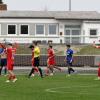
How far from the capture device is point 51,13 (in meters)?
80.6

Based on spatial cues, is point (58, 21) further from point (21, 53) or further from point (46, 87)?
point (46, 87)

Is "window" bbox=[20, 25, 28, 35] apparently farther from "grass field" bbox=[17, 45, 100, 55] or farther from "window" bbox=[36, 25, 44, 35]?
"grass field" bbox=[17, 45, 100, 55]

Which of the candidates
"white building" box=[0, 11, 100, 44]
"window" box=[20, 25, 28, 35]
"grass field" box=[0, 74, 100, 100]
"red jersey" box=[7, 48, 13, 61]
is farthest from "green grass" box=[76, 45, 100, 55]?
"window" box=[20, 25, 28, 35]

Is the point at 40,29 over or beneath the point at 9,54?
over

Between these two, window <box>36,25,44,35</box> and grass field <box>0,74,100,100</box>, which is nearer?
grass field <box>0,74,100,100</box>

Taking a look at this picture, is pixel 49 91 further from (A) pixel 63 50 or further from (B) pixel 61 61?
(A) pixel 63 50

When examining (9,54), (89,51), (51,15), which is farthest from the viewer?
(51,15)

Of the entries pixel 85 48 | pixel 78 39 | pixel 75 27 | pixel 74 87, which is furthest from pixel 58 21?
pixel 74 87

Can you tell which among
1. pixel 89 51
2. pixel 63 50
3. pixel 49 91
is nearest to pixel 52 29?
pixel 63 50

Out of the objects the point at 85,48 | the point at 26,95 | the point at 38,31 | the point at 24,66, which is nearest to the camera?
the point at 26,95

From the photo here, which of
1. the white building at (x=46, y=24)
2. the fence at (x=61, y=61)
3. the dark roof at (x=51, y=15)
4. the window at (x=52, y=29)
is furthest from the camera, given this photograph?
the dark roof at (x=51, y=15)

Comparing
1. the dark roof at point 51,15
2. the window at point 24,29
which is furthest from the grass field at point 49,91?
the dark roof at point 51,15

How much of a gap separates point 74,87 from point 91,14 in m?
56.7

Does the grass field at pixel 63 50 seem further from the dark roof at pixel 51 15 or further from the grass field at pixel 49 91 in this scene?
the dark roof at pixel 51 15
